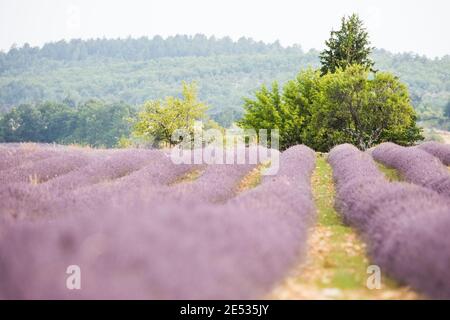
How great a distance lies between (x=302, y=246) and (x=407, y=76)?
6977 inches

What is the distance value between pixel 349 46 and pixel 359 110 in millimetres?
8468

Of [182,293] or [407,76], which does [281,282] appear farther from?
[407,76]

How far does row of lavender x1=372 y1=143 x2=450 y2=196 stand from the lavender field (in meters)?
0.39

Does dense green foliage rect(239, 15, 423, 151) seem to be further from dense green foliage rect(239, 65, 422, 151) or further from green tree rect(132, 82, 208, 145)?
green tree rect(132, 82, 208, 145)

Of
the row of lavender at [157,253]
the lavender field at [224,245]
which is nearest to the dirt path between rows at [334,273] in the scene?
the lavender field at [224,245]

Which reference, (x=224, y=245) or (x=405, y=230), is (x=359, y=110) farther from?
(x=224, y=245)

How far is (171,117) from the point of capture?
98.2ft

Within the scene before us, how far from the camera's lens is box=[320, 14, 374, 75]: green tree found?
31994 millimetres

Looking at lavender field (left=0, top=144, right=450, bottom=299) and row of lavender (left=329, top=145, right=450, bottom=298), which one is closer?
lavender field (left=0, top=144, right=450, bottom=299)

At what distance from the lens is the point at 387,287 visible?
4762mm

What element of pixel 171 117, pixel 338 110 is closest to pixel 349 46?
pixel 338 110

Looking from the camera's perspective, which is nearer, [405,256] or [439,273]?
[439,273]

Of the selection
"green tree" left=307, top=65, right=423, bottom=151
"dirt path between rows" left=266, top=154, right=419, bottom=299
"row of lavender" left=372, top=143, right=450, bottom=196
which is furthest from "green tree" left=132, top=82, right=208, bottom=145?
"dirt path between rows" left=266, top=154, right=419, bottom=299

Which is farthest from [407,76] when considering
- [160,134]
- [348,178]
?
[348,178]
